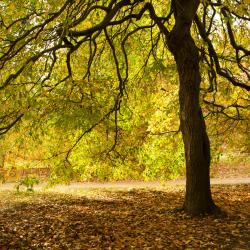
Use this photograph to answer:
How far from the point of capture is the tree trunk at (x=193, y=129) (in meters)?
10.9

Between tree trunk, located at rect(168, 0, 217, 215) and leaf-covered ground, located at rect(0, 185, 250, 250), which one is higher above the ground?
tree trunk, located at rect(168, 0, 217, 215)

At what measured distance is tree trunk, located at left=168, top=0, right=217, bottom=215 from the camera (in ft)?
35.9

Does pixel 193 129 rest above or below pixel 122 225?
above

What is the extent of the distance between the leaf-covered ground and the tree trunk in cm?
49

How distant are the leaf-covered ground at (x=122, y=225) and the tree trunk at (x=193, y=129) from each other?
1.60ft

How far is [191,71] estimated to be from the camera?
1096 cm

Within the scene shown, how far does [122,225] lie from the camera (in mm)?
10602

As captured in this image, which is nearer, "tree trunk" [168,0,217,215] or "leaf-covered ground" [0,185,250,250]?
"leaf-covered ground" [0,185,250,250]

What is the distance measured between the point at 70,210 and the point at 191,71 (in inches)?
216

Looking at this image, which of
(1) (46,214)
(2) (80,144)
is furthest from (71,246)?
(2) (80,144)

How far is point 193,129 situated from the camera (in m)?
11.1

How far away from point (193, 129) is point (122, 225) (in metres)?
2.76

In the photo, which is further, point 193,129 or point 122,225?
point 193,129

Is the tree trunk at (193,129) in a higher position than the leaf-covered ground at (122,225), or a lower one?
higher
